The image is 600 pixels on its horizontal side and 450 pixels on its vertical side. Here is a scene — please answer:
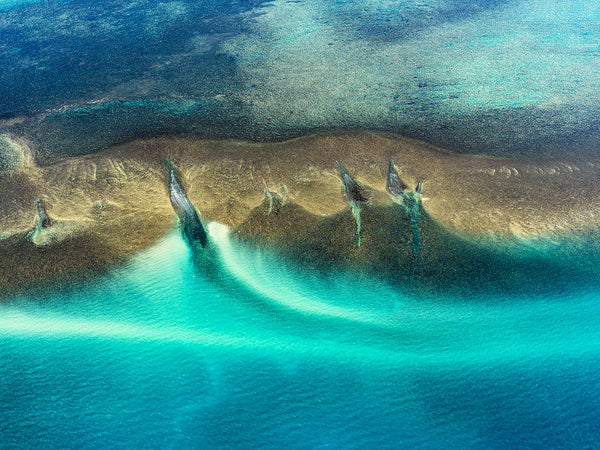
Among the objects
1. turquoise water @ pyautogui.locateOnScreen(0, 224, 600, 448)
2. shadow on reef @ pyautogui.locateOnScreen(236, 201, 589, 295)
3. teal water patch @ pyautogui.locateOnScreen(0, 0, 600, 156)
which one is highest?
teal water patch @ pyautogui.locateOnScreen(0, 0, 600, 156)

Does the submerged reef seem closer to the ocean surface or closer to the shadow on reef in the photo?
the shadow on reef

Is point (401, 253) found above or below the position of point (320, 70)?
below

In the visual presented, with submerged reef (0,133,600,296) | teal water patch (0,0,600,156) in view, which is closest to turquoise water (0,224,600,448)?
submerged reef (0,133,600,296)

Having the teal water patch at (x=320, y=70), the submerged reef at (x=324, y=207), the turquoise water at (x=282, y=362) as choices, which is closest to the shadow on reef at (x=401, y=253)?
the submerged reef at (x=324, y=207)

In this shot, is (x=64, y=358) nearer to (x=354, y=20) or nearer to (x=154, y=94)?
(x=154, y=94)

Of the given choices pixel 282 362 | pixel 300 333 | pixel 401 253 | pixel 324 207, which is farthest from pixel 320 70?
pixel 282 362

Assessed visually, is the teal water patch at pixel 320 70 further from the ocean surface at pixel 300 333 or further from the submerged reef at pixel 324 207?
the submerged reef at pixel 324 207

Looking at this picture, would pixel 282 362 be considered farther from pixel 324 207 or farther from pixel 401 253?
pixel 324 207

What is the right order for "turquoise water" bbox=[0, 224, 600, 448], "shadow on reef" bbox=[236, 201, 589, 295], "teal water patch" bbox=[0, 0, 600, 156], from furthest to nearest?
1. "teal water patch" bbox=[0, 0, 600, 156]
2. "shadow on reef" bbox=[236, 201, 589, 295]
3. "turquoise water" bbox=[0, 224, 600, 448]
